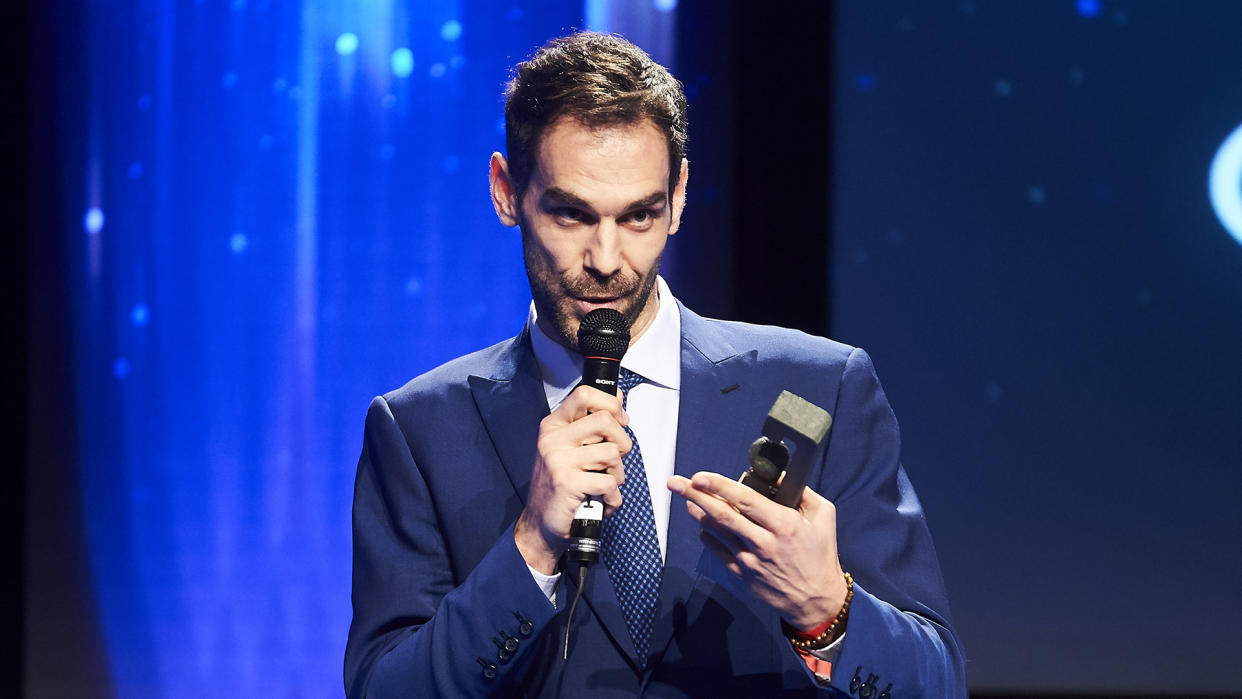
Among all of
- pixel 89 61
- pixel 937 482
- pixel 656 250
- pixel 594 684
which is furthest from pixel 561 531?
pixel 89 61

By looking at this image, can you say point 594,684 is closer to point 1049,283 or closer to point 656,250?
point 656,250

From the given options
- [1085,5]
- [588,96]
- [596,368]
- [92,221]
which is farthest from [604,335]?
[92,221]

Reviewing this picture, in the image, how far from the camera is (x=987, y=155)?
3.02 m

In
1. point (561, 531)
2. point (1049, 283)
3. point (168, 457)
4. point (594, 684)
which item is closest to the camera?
point (561, 531)

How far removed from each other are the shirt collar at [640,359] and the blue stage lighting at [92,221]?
83.7 inches

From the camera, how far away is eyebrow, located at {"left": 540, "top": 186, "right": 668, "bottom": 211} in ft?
4.99

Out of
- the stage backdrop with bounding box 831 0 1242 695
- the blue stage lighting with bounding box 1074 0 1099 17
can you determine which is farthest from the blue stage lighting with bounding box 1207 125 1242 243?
the blue stage lighting with bounding box 1074 0 1099 17

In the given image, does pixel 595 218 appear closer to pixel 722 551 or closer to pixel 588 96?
pixel 588 96

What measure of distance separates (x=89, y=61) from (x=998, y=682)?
122 inches

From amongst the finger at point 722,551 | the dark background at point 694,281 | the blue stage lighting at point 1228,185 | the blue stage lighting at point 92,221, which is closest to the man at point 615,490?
the finger at point 722,551

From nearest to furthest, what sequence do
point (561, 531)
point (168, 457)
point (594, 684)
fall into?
point (561, 531)
point (594, 684)
point (168, 457)

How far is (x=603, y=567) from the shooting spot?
58.6 inches

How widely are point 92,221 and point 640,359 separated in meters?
2.30

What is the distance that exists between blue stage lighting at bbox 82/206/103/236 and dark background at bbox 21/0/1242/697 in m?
0.02
